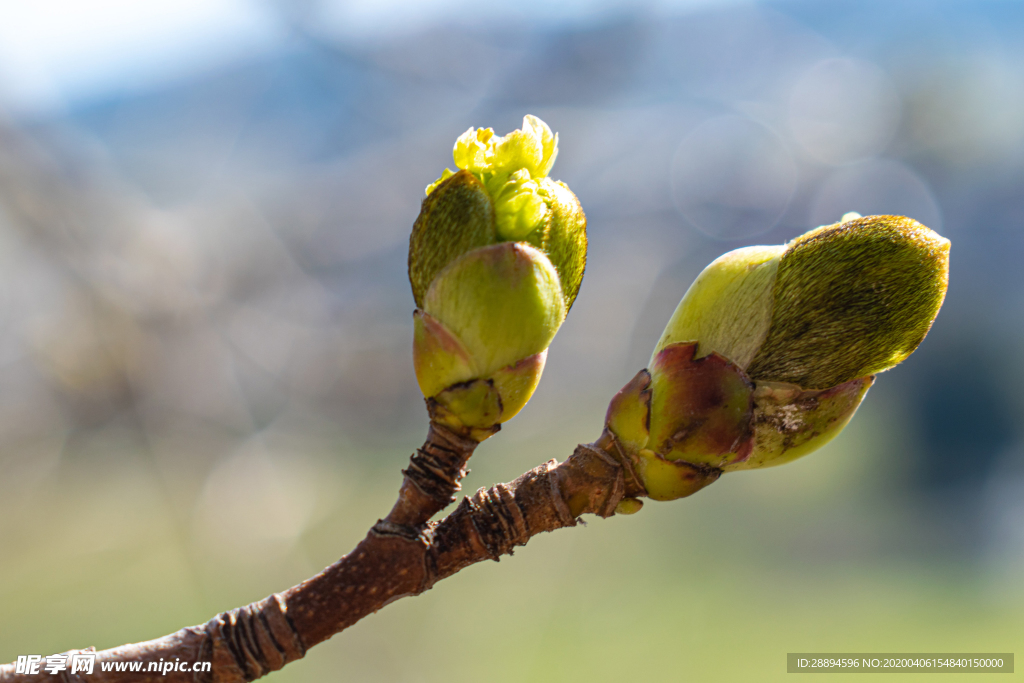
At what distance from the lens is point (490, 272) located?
0.55m

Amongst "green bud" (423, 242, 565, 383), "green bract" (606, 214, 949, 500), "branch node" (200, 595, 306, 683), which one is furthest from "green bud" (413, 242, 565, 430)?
"branch node" (200, 595, 306, 683)

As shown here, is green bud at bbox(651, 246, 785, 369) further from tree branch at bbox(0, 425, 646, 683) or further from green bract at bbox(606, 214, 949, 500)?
tree branch at bbox(0, 425, 646, 683)

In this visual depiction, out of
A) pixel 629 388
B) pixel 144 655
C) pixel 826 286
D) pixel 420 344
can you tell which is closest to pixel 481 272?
pixel 420 344

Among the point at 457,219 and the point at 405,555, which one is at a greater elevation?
the point at 457,219

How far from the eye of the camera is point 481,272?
55 cm

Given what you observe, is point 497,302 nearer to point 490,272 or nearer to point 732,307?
point 490,272

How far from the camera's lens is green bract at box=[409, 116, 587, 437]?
1.81 feet

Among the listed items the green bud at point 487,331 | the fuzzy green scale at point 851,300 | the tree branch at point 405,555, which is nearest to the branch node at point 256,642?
the tree branch at point 405,555

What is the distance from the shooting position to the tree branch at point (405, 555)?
22.8 inches

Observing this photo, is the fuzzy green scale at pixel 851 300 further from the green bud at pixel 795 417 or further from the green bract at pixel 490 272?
the green bract at pixel 490 272

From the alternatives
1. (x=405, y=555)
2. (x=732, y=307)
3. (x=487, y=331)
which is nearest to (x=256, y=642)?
(x=405, y=555)

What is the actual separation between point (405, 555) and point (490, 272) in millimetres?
258

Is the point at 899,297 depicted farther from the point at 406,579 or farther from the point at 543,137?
the point at 406,579

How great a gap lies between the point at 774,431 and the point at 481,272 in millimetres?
299
